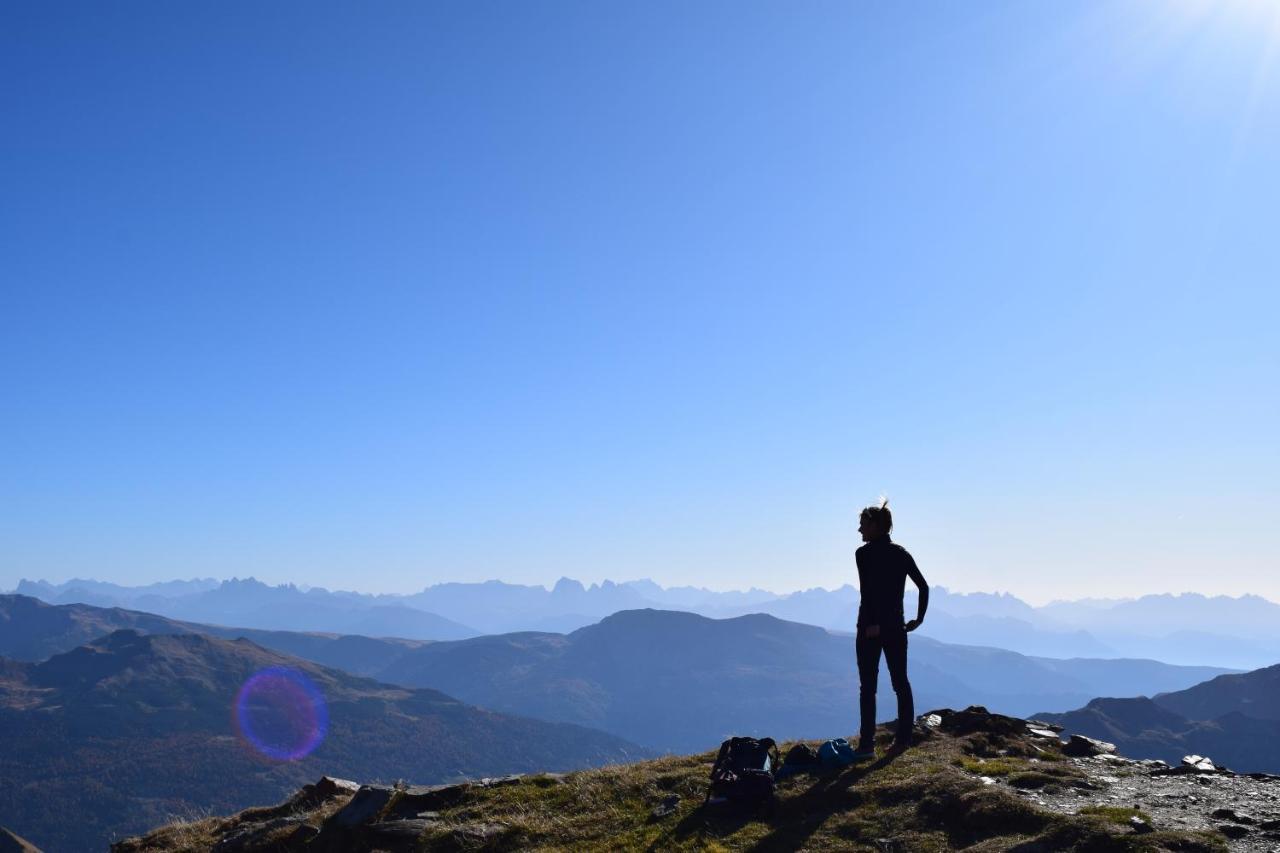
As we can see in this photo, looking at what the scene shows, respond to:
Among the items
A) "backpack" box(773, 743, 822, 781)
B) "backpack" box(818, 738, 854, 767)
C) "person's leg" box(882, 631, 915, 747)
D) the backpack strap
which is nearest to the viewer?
the backpack strap

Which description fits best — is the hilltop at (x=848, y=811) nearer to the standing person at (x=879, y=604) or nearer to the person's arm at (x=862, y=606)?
the standing person at (x=879, y=604)

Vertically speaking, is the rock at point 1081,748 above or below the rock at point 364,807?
above

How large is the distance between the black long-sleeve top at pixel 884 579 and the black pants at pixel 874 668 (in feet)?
0.92

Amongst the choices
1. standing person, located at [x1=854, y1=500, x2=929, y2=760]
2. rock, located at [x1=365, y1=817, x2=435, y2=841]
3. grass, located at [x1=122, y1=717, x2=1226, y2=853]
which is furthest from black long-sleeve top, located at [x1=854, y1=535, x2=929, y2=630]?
rock, located at [x1=365, y1=817, x2=435, y2=841]

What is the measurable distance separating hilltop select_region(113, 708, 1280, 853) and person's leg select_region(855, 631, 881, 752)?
28.9 inches

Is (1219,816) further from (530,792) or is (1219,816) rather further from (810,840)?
(530,792)

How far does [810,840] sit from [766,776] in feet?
6.20

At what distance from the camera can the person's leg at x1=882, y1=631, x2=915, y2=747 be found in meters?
13.7

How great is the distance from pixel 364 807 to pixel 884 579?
11.6 m

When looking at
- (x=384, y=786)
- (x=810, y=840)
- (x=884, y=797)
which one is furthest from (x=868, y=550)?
(x=384, y=786)

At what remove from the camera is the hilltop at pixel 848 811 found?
10086 millimetres

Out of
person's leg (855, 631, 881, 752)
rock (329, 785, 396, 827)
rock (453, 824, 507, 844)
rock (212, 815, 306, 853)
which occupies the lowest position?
rock (212, 815, 306, 853)

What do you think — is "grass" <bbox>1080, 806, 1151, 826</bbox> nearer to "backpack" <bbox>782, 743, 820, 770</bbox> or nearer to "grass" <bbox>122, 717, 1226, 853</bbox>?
"grass" <bbox>122, 717, 1226, 853</bbox>

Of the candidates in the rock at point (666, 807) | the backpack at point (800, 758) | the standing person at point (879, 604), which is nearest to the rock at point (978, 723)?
the standing person at point (879, 604)
